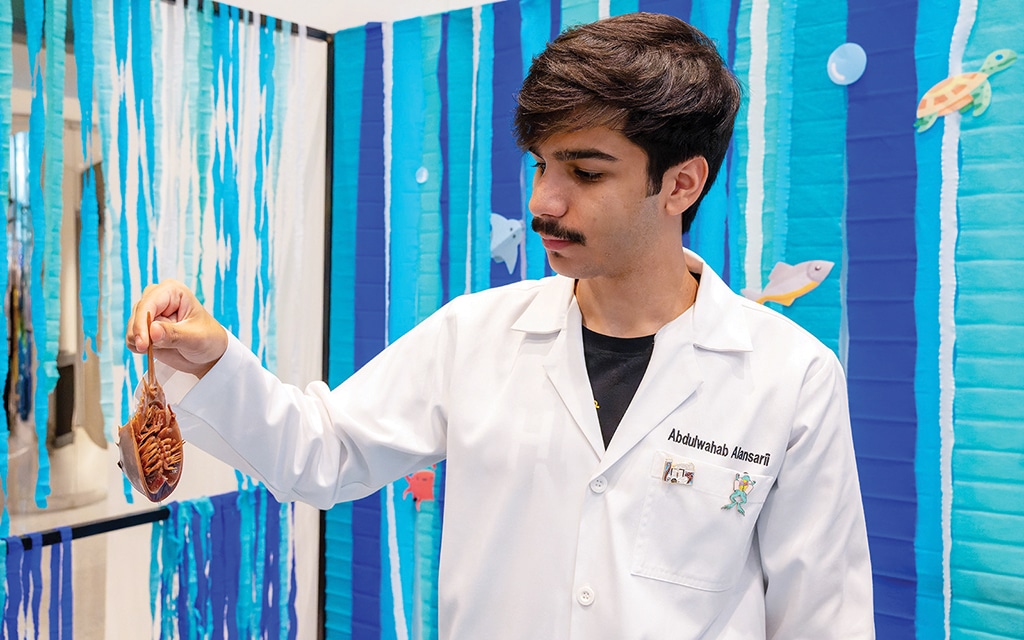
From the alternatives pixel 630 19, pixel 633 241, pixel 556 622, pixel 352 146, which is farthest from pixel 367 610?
pixel 630 19

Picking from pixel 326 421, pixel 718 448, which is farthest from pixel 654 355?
pixel 326 421

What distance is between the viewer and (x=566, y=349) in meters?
1.39

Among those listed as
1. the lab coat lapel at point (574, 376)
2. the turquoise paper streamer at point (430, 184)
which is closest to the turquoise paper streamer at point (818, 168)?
the lab coat lapel at point (574, 376)

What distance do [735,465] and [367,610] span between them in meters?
1.62

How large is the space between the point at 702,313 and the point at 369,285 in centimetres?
140

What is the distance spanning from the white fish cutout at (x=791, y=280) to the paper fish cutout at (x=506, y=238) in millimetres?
594

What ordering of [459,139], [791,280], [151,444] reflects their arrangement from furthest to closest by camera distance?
1. [459,139]
2. [791,280]
3. [151,444]

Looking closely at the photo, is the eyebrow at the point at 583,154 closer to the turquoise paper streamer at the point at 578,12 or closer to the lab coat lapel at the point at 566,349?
the lab coat lapel at the point at 566,349

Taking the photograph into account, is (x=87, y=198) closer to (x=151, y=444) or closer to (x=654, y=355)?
(x=151, y=444)

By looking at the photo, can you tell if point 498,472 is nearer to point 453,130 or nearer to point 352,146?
point 453,130

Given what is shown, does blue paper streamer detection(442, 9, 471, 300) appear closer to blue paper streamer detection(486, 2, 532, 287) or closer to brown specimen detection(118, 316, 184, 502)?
blue paper streamer detection(486, 2, 532, 287)

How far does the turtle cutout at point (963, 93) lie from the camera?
5.51ft

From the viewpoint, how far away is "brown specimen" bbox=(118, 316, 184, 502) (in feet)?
3.67

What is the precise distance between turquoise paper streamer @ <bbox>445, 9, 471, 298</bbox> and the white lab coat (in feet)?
3.44
